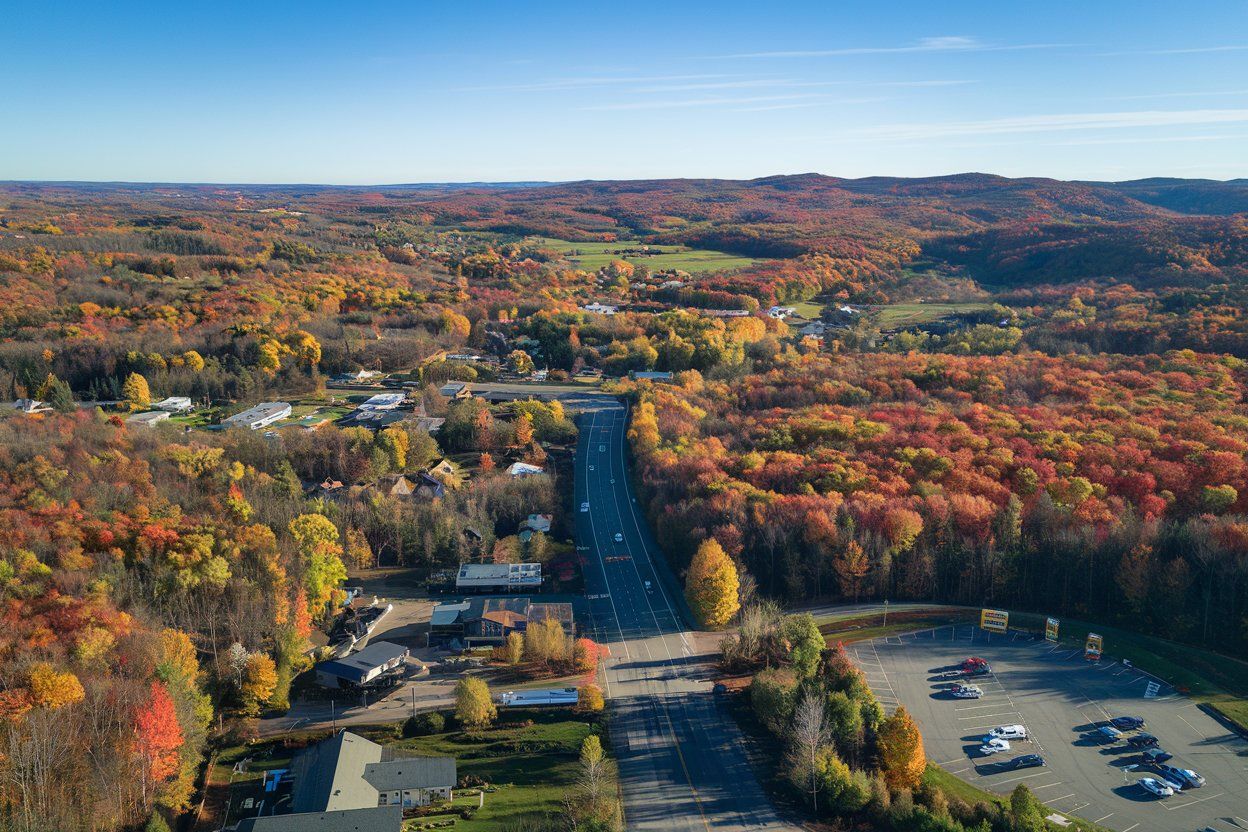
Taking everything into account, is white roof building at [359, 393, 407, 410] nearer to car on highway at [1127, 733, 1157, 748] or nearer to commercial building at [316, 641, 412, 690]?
commercial building at [316, 641, 412, 690]

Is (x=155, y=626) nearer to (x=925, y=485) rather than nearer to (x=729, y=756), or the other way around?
(x=729, y=756)

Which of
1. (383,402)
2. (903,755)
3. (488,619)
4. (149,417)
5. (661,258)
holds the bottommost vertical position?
(488,619)

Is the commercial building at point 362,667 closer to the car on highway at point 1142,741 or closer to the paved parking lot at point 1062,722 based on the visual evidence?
the paved parking lot at point 1062,722

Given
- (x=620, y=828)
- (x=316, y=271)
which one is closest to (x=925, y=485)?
(x=620, y=828)

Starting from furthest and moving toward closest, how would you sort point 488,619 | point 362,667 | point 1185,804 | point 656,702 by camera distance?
point 488,619
point 362,667
point 656,702
point 1185,804

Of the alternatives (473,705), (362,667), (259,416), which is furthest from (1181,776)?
(259,416)

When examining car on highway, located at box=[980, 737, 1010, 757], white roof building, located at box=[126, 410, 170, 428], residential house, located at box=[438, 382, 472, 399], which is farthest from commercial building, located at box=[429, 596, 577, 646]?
white roof building, located at box=[126, 410, 170, 428]

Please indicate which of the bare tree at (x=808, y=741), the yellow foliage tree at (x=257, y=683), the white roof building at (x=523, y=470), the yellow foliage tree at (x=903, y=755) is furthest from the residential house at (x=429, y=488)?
the yellow foliage tree at (x=903, y=755)

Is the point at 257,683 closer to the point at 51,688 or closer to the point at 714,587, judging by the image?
the point at 51,688
